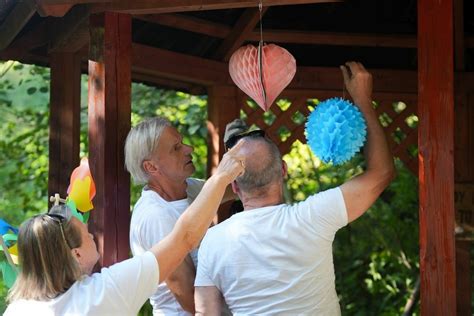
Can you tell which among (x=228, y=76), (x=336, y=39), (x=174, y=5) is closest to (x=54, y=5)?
(x=174, y=5)

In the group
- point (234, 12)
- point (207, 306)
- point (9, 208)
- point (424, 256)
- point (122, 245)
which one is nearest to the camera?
point (207, 306)

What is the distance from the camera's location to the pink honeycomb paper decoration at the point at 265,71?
12.4 ft

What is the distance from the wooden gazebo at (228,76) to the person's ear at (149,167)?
35 cm

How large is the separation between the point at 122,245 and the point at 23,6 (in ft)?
3.94

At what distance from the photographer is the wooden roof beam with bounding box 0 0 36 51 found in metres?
4.08

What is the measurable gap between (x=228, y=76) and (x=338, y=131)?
8.17ft

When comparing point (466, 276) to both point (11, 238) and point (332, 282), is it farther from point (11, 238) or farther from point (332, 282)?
point (11, 238)

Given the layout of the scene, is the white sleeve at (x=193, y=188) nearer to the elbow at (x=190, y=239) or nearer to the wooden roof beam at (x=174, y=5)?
the wooden roof beam at (x=174, y=5)

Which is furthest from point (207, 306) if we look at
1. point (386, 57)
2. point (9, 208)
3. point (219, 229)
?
point (9, 208)

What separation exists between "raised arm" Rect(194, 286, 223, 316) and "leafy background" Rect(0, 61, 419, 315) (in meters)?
5.44

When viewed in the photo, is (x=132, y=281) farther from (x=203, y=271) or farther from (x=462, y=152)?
(x=462, y=152)

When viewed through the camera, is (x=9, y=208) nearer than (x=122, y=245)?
No

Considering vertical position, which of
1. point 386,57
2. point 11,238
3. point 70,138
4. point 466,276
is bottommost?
point 466,276

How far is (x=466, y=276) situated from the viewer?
5684mm
